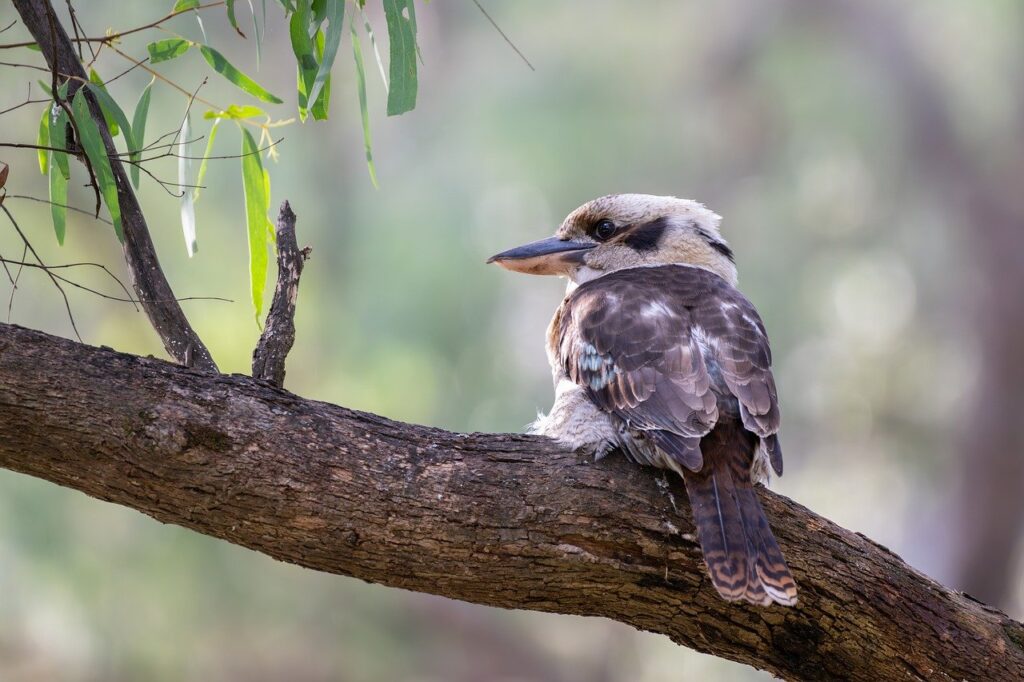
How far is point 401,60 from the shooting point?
7.29 ft

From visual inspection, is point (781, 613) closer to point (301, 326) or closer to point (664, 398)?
point (664, 398)

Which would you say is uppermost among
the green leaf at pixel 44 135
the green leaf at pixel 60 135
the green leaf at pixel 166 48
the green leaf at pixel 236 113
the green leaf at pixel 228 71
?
the green leaf at pixel 166 48

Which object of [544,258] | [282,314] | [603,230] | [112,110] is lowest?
[282,314]

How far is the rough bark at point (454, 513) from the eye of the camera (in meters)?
1.93

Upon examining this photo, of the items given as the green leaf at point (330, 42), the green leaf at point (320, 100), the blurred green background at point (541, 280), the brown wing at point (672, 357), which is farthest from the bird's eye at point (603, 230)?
the blurred green background at point (541, 280)

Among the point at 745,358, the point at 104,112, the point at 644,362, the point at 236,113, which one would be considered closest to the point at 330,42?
the point at 236,113

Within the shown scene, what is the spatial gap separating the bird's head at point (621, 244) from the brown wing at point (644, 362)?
422 mm

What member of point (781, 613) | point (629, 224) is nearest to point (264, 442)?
point (781, 613)

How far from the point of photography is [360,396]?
643 cm

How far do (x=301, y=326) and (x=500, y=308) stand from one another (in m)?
1.46

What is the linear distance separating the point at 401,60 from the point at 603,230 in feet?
3.76

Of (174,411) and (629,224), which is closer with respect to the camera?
(174,411)

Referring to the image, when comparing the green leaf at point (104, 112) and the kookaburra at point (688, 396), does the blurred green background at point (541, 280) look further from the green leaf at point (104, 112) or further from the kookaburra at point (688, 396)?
the kookaburra at point (688, 396)

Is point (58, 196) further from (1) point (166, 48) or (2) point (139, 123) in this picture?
(1) point (166, 48)
